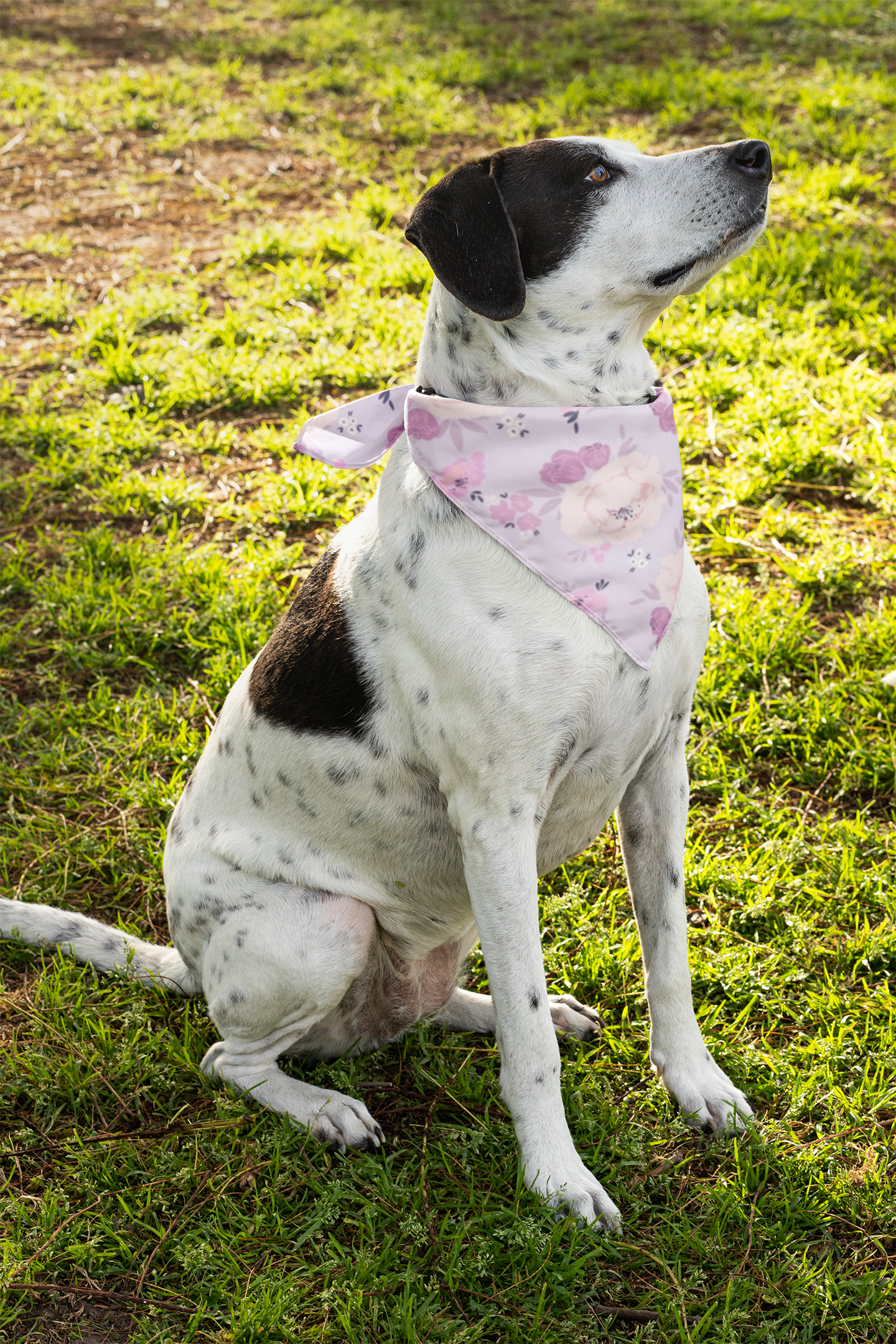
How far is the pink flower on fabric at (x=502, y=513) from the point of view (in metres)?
2.46

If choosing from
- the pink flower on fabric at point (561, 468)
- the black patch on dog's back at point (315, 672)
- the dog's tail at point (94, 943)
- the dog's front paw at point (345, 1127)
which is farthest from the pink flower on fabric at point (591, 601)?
the dog's tail at point (94, 943)

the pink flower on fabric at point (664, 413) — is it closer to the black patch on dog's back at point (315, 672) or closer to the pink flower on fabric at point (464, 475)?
the pink flower on fabric at point (464, 475)

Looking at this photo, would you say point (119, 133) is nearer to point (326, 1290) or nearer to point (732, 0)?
point (732, 0)

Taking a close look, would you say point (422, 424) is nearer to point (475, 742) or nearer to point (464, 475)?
point (464, 475)

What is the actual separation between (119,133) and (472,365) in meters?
7.68

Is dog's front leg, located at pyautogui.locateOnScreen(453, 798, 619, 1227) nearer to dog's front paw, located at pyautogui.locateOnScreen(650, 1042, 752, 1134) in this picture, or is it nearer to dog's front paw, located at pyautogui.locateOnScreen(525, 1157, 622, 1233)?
dog's front paw, located at pyautogui.locateOnScreen(525, 1157, 622, 1233)

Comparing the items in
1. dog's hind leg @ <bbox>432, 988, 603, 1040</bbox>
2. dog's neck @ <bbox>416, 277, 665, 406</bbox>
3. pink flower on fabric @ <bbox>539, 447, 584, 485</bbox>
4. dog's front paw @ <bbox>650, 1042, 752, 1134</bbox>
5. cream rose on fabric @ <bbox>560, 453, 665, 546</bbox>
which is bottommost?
dog's hind leg @ <bbox>432, 988, 603, 1040</bbox>

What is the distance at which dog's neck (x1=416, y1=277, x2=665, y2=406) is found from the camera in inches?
97.6

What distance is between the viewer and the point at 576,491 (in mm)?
2527

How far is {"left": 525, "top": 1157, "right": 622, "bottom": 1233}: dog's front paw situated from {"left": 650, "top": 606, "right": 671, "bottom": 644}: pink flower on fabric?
121cm

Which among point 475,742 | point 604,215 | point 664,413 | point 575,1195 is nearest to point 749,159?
point 604,215

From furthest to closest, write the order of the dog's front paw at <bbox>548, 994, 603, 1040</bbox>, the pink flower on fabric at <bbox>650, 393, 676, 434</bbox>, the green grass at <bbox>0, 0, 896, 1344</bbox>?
the dog's front paw at <bbox>548, 994, 603, 1040</bbox> → the pink flower on fabric at <bbox>650, 393, 676, 434</bbox> → the green grass at <bbox>0, 0, 896, 1344</bbox>

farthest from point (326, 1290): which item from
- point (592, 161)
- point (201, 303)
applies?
point (201, 303)

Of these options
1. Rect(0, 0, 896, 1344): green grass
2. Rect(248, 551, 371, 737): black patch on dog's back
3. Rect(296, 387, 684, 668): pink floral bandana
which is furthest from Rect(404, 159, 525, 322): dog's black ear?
Rect(0, 0, 896, 1344): green grass
